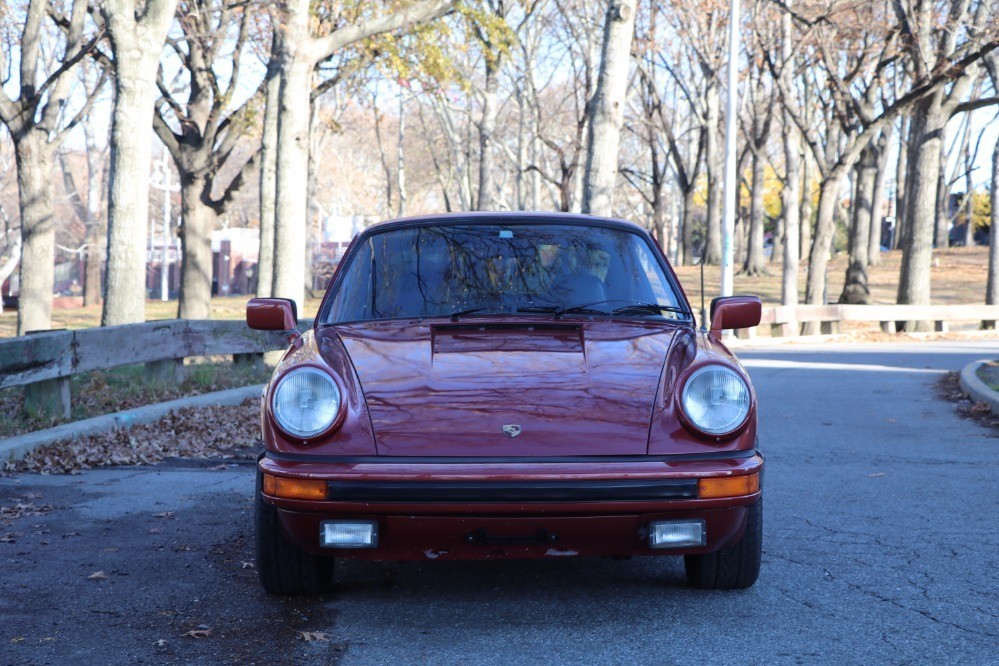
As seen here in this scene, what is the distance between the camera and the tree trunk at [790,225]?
27.1 meters

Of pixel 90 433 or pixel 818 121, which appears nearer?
pixel 90 433

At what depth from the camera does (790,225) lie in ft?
92.9

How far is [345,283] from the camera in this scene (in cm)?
529

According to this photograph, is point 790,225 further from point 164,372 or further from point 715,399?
point 715,399

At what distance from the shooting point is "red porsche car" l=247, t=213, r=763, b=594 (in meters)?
3.91

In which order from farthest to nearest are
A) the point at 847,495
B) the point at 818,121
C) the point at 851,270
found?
the point at 818,121, the point at 851,270, the point at 847,495

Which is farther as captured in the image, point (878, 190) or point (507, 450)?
point (878, 190)

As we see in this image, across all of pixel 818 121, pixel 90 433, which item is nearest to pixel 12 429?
pixel 90 433

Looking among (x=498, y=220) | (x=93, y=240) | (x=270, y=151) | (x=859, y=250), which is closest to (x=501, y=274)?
(x=498, y=220)

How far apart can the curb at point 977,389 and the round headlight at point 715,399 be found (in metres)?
6.91

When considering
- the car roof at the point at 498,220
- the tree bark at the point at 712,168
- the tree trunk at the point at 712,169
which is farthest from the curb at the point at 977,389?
the tree trunk at the point at 712,169

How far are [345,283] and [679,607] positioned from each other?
6.73 feet

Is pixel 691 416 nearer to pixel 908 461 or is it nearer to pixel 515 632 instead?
pixel 515 632

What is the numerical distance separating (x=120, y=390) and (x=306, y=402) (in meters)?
6.65
